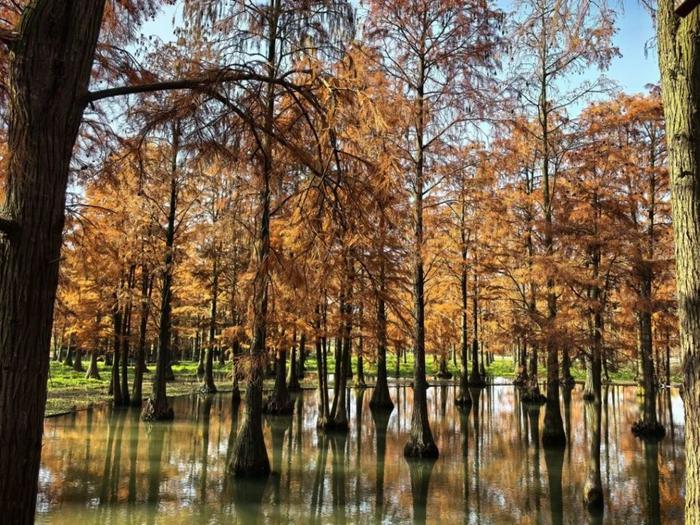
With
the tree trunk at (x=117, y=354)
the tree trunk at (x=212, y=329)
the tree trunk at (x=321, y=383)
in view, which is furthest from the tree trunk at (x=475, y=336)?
the tree trunk at (x=117, y=354)

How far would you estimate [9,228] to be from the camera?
3.22 metres

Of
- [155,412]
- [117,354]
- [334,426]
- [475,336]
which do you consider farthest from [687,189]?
[475,336]

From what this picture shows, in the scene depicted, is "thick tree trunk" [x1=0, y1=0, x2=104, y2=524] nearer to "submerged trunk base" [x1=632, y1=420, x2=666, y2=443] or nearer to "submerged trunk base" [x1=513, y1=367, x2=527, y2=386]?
"submerged trunk base" [x1=632, y1=420, x2=666, y2=443]

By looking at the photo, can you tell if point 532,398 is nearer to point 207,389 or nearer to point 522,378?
point 522,378

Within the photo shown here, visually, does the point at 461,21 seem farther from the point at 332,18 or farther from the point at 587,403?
the point at 587,403

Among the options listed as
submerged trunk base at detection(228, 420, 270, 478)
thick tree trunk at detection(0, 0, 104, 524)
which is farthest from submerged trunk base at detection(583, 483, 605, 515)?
thick tree trunk at detection(0, 0, 104, 524)

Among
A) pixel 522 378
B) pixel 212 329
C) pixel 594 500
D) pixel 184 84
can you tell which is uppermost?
pixel 184 84

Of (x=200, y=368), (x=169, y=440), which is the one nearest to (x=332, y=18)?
(x=169, y=440)

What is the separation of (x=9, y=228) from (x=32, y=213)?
0.16m

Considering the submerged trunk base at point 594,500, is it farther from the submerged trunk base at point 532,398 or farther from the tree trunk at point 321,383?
the submerged trunk base at point 532,398

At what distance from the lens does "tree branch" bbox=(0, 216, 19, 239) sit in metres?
3.17

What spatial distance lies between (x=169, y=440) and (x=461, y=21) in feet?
47.1

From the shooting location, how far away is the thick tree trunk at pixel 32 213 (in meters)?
3.18

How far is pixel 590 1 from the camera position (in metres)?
5.54
